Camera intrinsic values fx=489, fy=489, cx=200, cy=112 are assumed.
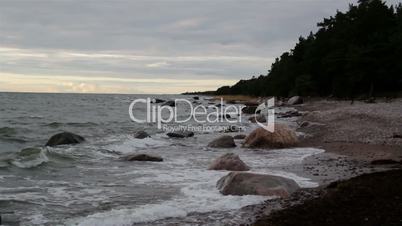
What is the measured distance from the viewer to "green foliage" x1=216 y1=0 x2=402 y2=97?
48.7 meters

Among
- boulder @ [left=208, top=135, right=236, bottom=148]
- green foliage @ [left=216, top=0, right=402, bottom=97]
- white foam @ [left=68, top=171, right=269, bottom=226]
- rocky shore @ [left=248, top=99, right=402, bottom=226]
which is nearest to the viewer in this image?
rocky shore @ [left=248, top=99, right=402, bottom=226]

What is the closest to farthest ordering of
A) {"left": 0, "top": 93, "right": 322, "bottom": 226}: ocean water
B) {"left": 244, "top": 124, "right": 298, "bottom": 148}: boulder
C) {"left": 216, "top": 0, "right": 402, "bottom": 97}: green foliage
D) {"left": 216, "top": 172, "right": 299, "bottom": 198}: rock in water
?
1. {"left": 0, "top": 93, "right": 322, "bottom": 226}: ocean water
2. {"left": 216, "top": 172, "right": 299, "bottom": 198}: rock in water
3. {"left": 244, "top": 124, "right": 298, "bottom": 148}: boulder
4. {"left": 216, "top": 0, "right": 402, "bottom": 97}: green foliage

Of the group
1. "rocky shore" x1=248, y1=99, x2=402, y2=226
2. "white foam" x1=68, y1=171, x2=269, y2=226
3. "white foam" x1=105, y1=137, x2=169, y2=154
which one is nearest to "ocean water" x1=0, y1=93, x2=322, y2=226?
"white foam" x1=68, y1=171, x2=269, y2=226

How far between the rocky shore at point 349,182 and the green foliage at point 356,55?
86.4ft

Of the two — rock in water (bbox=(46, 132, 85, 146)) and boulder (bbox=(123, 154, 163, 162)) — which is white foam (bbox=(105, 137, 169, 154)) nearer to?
rock in water (bbox=(46, 132, 85, 146))

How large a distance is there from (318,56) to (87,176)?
5466 centimetres

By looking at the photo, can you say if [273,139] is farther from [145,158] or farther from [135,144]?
[135,144]

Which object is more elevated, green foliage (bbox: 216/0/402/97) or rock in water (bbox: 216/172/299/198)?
green foliage (bbox: 216/0/402/97)

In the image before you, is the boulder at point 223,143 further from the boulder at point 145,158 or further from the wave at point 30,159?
the wave at point 30,159

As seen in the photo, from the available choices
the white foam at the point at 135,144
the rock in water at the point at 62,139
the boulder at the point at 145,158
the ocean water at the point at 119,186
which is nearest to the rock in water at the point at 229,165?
the ocean water at the point at 119,186

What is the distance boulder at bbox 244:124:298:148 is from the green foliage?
29866 mm

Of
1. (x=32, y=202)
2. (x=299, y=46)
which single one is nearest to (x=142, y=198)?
(x=32, y=202)

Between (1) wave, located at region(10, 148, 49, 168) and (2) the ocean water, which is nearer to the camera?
(2) the ocean water

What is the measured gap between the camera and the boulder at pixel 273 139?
813 inches
